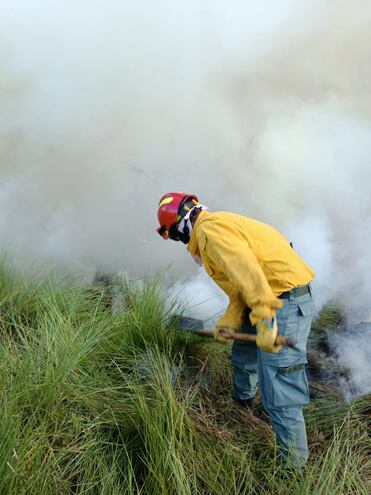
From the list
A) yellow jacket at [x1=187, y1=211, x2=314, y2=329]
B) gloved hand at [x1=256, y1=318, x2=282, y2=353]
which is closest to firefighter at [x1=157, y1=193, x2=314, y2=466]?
yellow jacket at [x1=187, y1=211, x2=314, y2=329]

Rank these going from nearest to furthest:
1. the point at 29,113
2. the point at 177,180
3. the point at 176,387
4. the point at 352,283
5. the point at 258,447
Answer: the point at 258,447, the point at 176,387, the point at 352,283, the point at 29,113, the point at 177,180

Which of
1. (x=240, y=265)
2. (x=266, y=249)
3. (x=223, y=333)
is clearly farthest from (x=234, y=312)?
(x=240, y=265)

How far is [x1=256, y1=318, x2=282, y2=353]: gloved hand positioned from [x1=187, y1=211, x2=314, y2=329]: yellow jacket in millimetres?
24

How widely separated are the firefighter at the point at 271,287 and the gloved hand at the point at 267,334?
142 millimetres

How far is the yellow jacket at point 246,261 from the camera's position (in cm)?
196

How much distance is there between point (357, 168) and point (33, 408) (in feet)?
13.9

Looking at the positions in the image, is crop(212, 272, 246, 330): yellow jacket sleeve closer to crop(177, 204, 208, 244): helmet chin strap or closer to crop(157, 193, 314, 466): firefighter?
crop(157, 193, 314, 466): firefighter

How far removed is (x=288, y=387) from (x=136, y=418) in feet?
2.41

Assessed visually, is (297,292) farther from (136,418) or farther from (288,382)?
(136,418)

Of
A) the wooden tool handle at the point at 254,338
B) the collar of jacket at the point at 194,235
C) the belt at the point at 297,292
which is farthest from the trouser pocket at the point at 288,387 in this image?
the collar of jacket at the point at 194,235

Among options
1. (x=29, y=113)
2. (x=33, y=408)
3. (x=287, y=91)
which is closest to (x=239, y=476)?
(x=33, y=408)

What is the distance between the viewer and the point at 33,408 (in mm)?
2062

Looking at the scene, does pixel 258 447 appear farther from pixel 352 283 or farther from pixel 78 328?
pixel 352 283

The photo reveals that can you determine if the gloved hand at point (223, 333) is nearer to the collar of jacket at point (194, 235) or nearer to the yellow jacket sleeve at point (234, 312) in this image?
the yellow jacket sleeve at point (234, 312)
